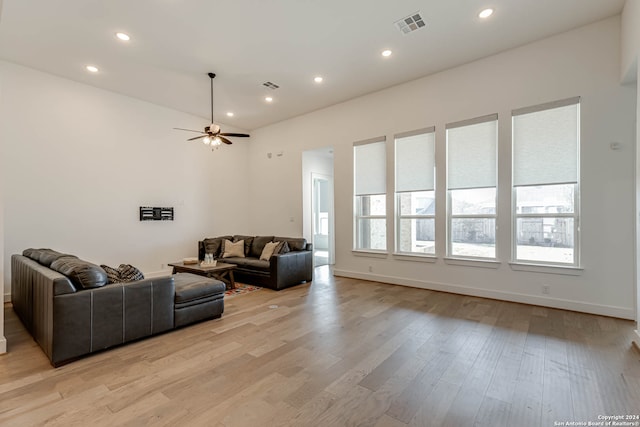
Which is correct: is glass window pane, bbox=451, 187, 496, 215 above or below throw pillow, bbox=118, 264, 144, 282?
above

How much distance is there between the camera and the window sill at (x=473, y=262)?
4.72 m

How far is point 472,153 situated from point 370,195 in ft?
6.90

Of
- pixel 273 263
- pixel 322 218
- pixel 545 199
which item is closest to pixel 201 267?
pixel 273 263

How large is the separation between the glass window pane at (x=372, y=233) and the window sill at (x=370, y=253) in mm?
138

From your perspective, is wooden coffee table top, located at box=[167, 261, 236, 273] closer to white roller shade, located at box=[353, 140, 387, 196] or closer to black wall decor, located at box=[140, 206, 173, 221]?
black wall decor, located at box=[140, 206, 173, 221]

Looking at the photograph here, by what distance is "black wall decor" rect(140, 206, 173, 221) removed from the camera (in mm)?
6308

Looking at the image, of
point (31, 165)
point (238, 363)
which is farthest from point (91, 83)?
point (238, 363)

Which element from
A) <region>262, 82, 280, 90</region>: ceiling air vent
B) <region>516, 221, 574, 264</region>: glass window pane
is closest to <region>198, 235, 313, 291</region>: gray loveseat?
<region>262, 82, 280, 90</region>: ceiling air vent

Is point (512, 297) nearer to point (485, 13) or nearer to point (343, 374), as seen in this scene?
point (343, 374)

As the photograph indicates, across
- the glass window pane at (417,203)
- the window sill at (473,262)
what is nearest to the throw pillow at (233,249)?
the glass window pane at (417,203)

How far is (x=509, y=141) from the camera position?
458 centimetres

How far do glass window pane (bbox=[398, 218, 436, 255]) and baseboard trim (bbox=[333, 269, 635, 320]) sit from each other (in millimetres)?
603

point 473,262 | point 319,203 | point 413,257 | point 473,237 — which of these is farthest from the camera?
point 319,203

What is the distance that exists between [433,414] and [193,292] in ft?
9.42
